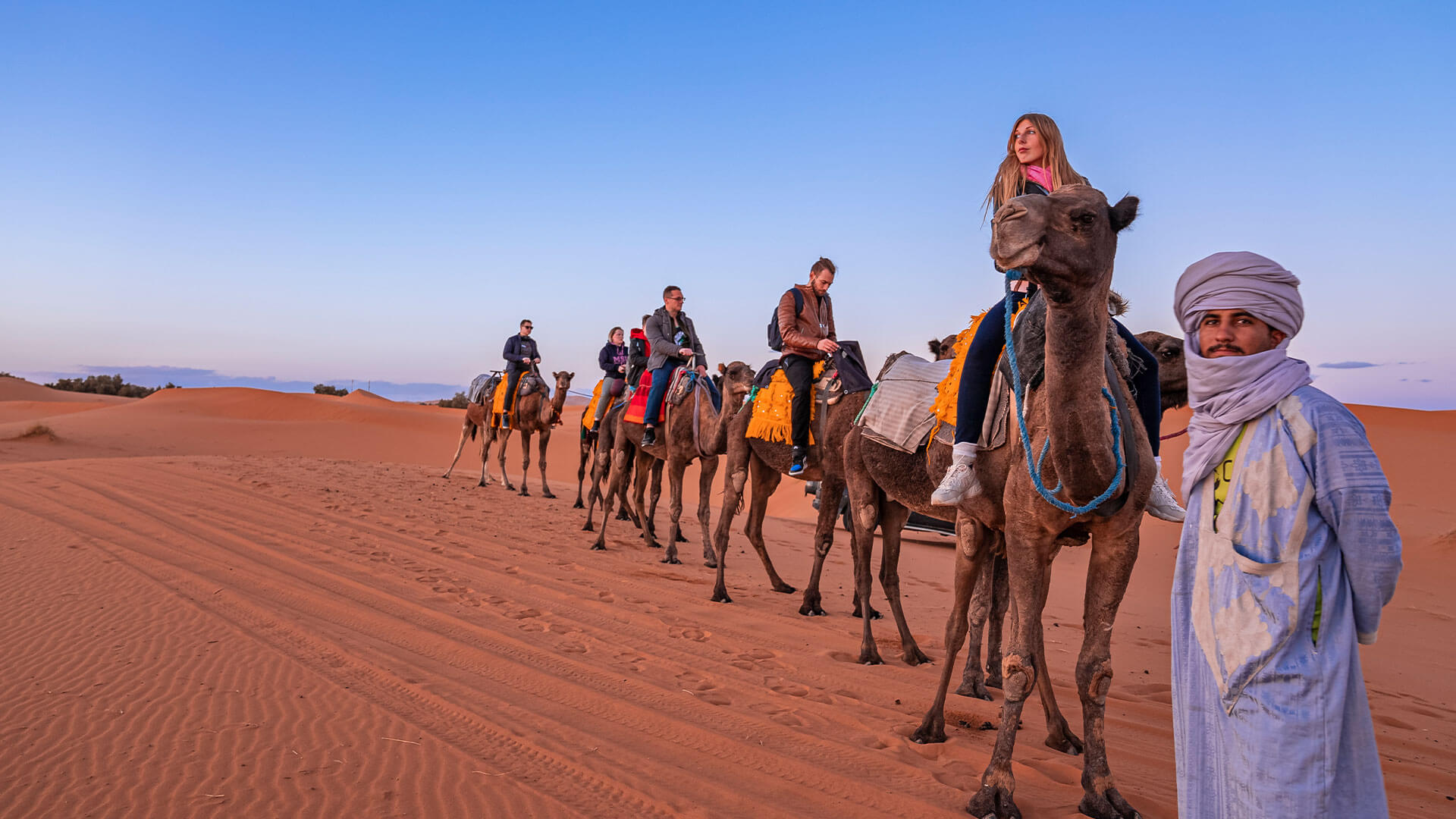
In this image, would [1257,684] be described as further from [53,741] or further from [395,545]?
[395,545]

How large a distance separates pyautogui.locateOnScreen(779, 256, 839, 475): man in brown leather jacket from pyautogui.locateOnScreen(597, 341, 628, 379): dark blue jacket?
6519 mm

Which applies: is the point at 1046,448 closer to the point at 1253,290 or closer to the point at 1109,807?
the point at 1253,290

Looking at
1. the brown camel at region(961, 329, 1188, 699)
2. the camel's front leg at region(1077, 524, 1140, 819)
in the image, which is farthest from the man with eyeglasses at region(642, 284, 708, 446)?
the camel's front leg at region(1077, 524, 1140, 819)

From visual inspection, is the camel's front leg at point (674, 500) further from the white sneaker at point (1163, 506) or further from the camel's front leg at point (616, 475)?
the white sneaker at point (1163, 506)

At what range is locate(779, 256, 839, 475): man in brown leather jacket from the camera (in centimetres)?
779

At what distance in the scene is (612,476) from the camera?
11953 mm

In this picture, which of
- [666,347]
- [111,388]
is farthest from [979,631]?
[111,388]

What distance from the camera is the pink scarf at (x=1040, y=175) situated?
3.95 metres

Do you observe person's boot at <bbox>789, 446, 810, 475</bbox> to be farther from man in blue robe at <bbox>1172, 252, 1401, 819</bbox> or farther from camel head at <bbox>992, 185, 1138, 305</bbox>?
man in blue robe at <bbox>1172, 252, 1401, 819</bbox>

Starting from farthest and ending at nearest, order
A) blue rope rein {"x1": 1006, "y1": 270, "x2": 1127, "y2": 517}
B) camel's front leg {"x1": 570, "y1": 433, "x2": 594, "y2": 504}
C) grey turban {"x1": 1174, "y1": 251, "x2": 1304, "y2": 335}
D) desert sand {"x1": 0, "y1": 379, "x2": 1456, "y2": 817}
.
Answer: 1. camel's front leg {"x1": 570, "y1": 433, "x2": 594, "y2": 504}
2. desert sand {"x1": 0, "y1": 379, "x2": 1456, "y2": 817}
3. blue rope rein {"x1": 1006, "y1": 270, "x2": 1127, "y2": 517}
4. grey turban {"x1": 1174, "y1": 251, "x2": 1304, "y2": 335}

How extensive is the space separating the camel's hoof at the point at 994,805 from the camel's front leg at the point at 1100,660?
367 mm

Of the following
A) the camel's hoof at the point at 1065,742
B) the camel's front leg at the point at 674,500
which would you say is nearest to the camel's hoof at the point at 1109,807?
the camel's hoof at the point at 1065,742

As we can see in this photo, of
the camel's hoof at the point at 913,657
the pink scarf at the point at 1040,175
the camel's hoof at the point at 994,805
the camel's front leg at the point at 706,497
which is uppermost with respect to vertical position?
the pink scarf at the point at 1040,175

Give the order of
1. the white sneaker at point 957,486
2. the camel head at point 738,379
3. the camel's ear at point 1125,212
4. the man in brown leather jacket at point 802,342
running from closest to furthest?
the camel's ear at point 1125,212, the white sneaker at point 957,486, the man in brown leather jacket at point 802,342, the camel head at point 738,379
